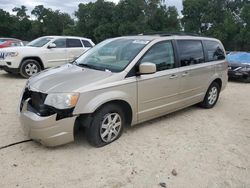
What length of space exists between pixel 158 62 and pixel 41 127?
2.31 m

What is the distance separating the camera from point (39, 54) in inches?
395

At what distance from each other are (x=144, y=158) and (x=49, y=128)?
4.54ft

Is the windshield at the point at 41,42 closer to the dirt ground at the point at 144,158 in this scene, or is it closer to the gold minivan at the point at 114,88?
the dirt ground at the point at 144,158

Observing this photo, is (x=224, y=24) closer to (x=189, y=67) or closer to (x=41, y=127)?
(x=189, y=67)

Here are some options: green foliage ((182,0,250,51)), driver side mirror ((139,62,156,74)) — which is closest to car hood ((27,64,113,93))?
driver side mirror ((139,62,156,74))

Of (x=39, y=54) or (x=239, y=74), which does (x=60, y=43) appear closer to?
(x=39, y=54)

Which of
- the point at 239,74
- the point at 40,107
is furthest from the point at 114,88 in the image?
the point at 239,74

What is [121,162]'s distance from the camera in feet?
13.0

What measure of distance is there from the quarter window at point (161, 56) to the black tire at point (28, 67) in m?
6.11

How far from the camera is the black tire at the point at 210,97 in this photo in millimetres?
6555

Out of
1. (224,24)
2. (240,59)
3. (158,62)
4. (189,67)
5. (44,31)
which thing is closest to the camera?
(158,62)

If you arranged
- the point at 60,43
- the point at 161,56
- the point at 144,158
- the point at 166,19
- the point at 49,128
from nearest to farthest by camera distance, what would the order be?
the point at 49,128, the point at 144,158, the point at 161,56, the point at 60,43, the point at 166,19

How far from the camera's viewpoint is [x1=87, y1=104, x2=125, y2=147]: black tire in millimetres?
4184

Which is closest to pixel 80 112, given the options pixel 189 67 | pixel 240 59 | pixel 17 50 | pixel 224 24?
pixel 189 67
